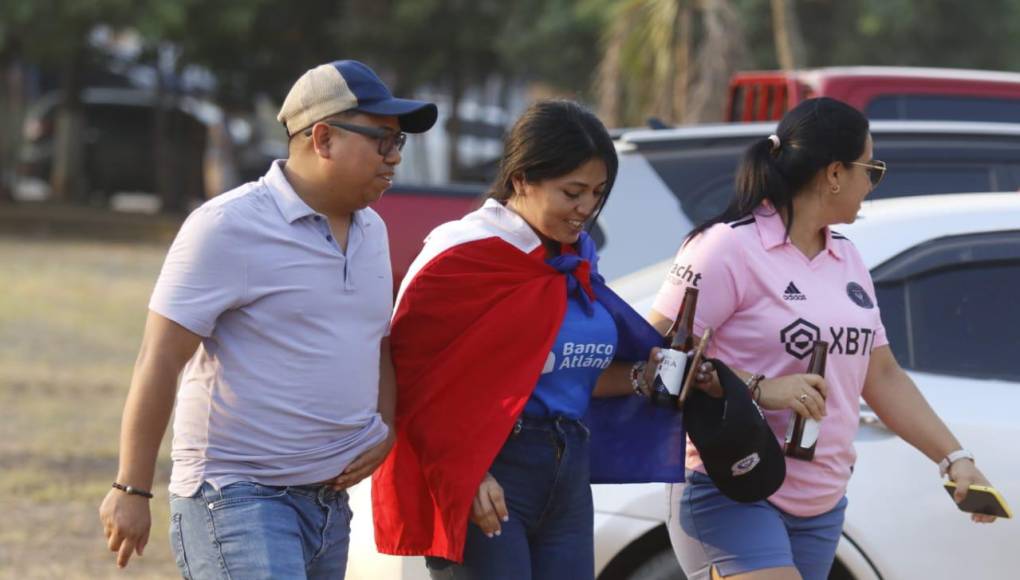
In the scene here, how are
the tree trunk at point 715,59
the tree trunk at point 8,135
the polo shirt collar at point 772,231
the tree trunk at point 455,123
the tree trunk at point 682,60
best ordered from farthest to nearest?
the tree trunk at point 455,123 → the tree trunk at point 8,135 → the tree trunk at point 682,60 → the tree trunk at point 715,59 → the polo shirt collar at point 772,231

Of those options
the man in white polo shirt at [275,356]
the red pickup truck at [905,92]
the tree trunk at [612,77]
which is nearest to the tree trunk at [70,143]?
the tree trunk at [612,77]

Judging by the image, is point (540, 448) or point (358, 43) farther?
point (358, 43)

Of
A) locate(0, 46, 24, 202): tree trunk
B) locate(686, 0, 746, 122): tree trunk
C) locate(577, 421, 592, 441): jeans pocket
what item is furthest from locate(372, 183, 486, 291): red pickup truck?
locate(0, 46, 24, 202): tree trunk

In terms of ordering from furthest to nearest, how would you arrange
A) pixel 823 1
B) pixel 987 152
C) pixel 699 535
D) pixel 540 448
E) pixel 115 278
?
pixel 823 1 < pixel 115 278 < pixel 987 152 < pixel 699 535 < pixel 540 448

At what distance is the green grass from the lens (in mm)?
6750

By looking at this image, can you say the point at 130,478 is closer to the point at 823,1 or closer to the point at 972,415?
the point at 972,415

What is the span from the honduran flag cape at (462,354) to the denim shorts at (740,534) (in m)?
0.43

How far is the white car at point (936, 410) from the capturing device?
4.12 metres

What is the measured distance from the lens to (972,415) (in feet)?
13.6

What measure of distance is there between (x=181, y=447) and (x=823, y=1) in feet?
→ 57.2

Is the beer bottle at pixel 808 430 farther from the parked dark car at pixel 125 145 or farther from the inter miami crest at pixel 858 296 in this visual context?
the parked dark car at pixel 125 145

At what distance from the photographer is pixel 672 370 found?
3.44m

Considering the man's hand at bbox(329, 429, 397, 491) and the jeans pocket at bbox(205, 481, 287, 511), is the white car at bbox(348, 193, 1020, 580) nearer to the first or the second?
the man's hand at bbox(329, 429, 397, 491)

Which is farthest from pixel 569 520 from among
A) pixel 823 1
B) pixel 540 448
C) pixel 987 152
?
pixel 823 1
